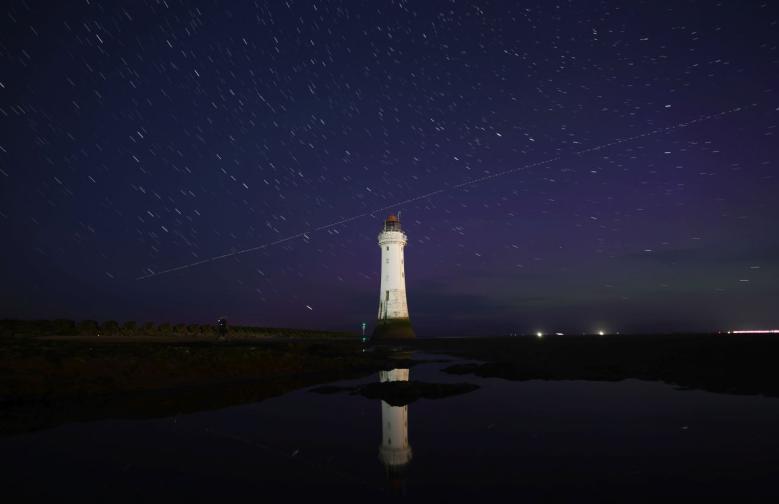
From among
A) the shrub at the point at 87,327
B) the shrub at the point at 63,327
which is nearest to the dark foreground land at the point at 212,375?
the shrub at the point at 63,327

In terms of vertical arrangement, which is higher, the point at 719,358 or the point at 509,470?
the point at 719,358

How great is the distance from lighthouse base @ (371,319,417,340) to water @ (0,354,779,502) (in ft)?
140

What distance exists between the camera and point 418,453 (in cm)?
834

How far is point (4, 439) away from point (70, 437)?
1.13 metres

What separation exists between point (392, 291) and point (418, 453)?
46802 mm

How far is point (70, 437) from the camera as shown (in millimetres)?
9195

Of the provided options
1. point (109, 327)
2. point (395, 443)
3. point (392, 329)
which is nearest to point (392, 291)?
point (392, 329)

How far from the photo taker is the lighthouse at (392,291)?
55.3 metres

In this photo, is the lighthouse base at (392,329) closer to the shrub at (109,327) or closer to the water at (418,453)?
the shrub at (109,327)

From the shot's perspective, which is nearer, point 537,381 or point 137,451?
point 137,451

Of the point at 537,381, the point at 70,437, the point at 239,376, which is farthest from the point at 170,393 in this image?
the point at 537,381

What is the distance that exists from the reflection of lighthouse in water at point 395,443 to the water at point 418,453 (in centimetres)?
5

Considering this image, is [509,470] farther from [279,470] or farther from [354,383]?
[354,383]

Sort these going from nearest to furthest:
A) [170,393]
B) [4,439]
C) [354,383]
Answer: [4,439], [170,393], [354,383]
